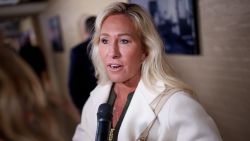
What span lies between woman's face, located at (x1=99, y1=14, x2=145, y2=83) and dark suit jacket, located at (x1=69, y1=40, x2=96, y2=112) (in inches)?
7.2

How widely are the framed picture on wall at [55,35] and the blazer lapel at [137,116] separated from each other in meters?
0.57

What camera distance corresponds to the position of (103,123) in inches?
27.8

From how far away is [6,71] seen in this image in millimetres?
443

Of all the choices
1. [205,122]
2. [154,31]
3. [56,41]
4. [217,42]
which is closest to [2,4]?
[56,41]

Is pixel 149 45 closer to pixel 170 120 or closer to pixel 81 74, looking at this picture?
pixel 170 120

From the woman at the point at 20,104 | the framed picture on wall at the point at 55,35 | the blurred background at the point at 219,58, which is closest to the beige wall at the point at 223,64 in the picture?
the blurred background at the point at 219,58

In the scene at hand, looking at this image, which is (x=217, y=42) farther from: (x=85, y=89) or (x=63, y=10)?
(x=63, y=10)

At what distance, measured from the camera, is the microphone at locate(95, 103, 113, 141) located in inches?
27.4

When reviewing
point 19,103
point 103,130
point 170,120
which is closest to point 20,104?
point 19,103

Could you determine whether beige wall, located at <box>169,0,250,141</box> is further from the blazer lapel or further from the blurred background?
the blazer lapel

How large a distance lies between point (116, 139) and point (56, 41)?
617mm

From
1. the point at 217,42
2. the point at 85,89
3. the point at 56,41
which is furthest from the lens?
the point at 56,41

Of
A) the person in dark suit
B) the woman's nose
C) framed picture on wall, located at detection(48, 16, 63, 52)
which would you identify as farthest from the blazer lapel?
framed picture on wall, located at detection(48, 16, 63, 52)

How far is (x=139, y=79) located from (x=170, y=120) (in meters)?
0.18
